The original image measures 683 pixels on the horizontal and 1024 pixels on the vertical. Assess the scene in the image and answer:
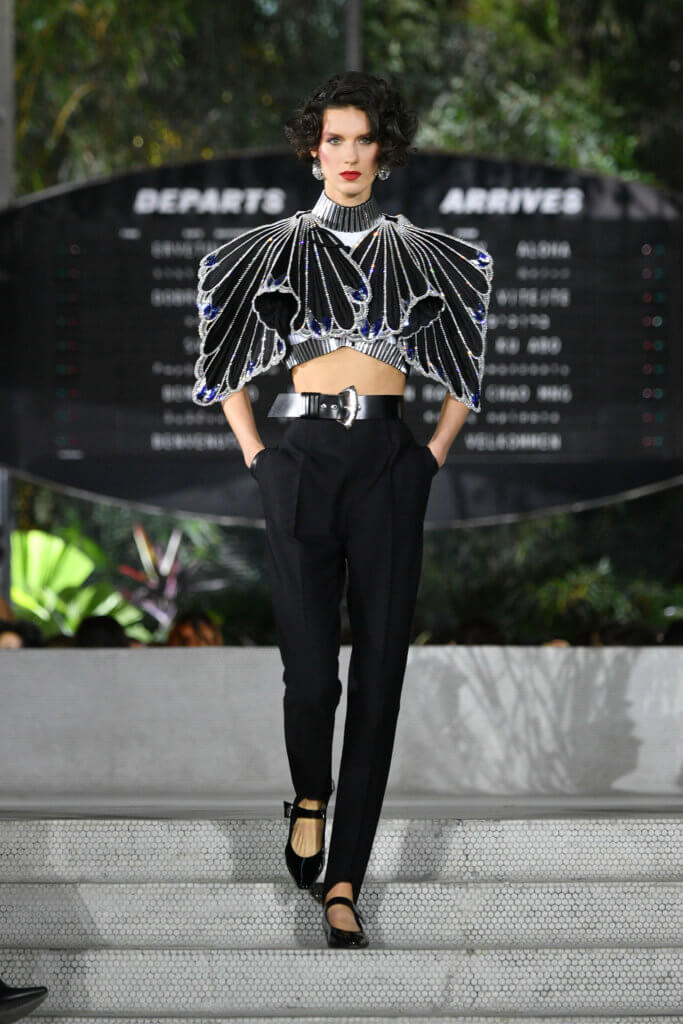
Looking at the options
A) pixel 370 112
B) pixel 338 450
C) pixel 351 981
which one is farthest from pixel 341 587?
pixel 370 112

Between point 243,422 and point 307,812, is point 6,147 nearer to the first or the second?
point 243,422

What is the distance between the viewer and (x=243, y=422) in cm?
251

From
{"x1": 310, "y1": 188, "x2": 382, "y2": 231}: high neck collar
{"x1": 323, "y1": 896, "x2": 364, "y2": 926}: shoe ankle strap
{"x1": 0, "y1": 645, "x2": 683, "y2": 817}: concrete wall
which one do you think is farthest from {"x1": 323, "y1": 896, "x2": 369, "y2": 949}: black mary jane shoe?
{"x1": 0, "y1": 645, "x2": 683, "y2": 817}: concrete wall

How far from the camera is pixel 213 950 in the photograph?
257 cm

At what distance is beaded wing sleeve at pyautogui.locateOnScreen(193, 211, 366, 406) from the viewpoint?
2.47 m

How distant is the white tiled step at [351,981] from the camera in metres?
2.52

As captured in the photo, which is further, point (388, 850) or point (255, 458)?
point (388, 850)

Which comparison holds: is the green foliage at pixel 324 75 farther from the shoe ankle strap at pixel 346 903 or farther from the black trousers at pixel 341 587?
the shoe ankle strap at pixel 346 903

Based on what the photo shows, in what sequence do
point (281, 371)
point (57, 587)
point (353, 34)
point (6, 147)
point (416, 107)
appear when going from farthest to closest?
point (416, 107), point (57, 587), point (353, 34), point (6, 147), point (281, 371)

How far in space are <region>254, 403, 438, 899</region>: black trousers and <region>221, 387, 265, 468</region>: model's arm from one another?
0.15ft

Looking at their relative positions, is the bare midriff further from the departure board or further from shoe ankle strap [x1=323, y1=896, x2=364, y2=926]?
the departure board

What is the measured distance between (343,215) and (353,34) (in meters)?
3.91

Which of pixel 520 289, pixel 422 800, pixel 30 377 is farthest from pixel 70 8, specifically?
pixel 422 800

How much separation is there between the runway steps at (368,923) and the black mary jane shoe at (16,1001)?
104 mm
